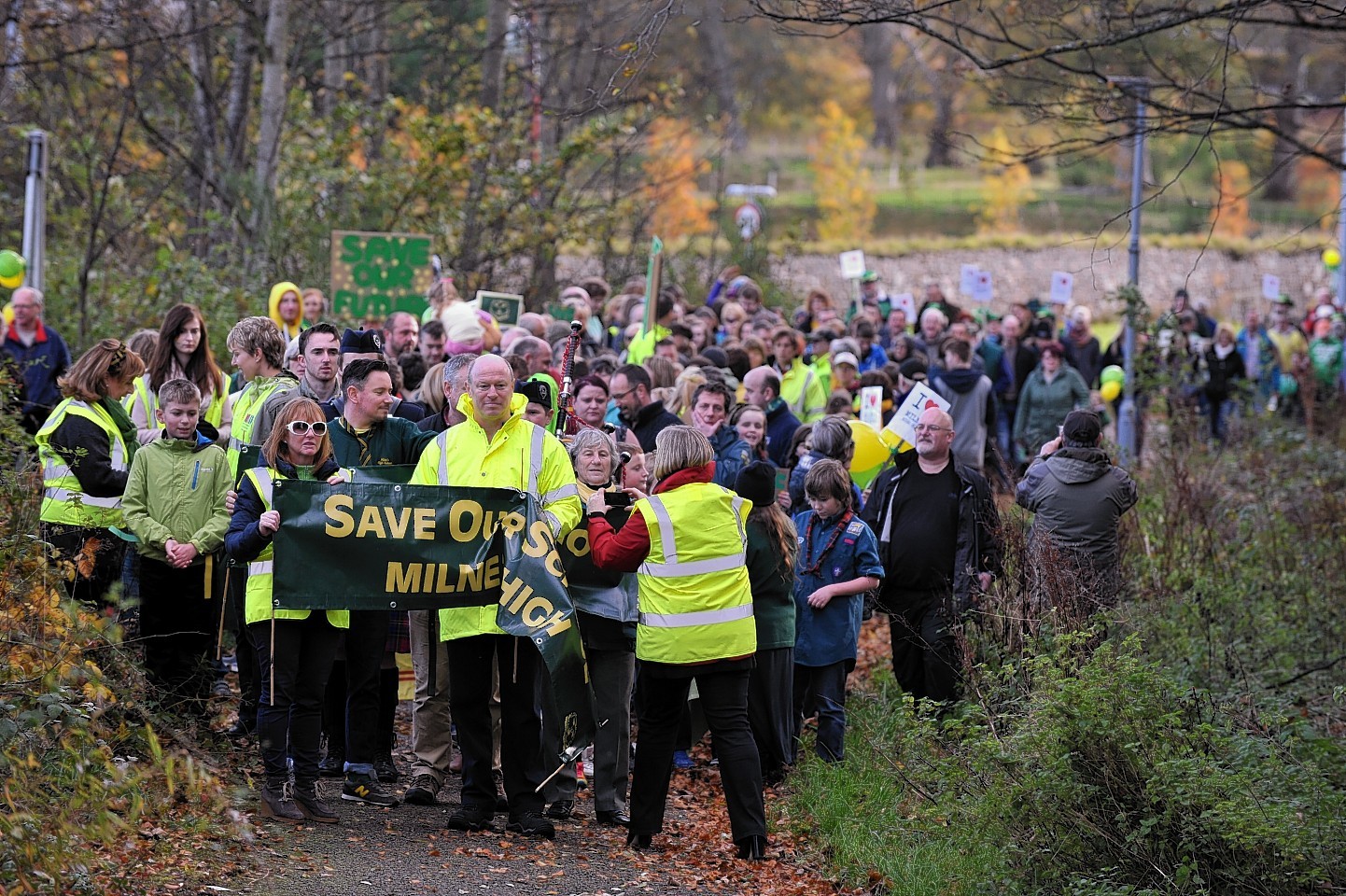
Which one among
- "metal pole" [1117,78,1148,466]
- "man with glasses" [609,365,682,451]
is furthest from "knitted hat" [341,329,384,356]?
"metal pole" [1117,78,1148,466]

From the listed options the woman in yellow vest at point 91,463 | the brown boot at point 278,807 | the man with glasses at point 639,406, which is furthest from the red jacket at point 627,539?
the woman in yellow vest at point 91,463

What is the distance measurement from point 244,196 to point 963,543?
11.4m

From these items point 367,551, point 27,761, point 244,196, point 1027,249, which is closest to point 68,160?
point 244,196

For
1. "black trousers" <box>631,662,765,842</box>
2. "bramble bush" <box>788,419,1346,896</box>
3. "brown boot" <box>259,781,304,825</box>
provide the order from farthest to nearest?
"black trousers" <box>631,662,765,842</box>, "brown boot" <box>259,781,304,825</box>, "bramble bush" <box>788,419,1346,896</box>

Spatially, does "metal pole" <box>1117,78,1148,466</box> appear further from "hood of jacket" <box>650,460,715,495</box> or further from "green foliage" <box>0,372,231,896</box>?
"green foliage" <box>0,372,231,896</box>

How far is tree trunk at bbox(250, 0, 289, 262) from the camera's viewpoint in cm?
1733

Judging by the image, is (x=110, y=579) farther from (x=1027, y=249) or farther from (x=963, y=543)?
(x=1027, y=249)

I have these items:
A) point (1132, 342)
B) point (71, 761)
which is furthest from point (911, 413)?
point (1132, 342)

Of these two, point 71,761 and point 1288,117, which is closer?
point 71,761

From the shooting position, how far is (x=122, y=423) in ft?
29.4

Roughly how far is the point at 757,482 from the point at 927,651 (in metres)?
1.84

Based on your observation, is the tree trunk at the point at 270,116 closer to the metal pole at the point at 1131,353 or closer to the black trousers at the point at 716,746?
the metal pole at the point at 1131,353

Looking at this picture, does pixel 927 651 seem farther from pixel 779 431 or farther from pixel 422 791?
pixel 422 791

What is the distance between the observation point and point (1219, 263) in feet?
165
